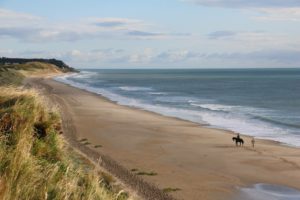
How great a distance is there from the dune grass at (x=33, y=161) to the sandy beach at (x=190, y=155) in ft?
18.3

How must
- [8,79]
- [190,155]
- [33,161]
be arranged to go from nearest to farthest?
[33,161]
[190,155]
[8,79]

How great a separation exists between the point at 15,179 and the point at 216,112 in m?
40.8

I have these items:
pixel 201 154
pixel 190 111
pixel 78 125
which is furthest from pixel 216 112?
pixel 201 154

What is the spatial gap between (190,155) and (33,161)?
16084mm

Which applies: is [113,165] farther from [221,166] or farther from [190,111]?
[190,111]

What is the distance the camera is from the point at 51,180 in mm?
7469

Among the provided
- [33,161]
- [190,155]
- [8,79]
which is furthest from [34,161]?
[8,79]

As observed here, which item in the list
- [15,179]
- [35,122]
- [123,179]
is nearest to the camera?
[15,179]

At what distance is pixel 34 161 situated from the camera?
311 inches

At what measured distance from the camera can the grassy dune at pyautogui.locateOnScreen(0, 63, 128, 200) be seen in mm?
6664

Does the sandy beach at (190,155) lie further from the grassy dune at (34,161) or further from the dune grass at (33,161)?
the dune grass at (33,161)

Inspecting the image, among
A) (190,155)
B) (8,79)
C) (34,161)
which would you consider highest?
(34,161)

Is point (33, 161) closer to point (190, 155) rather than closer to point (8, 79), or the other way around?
point (190, 155)

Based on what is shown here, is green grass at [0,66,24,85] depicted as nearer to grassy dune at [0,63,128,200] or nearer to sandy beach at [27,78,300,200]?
sandy beach at [27,78,300,200]
